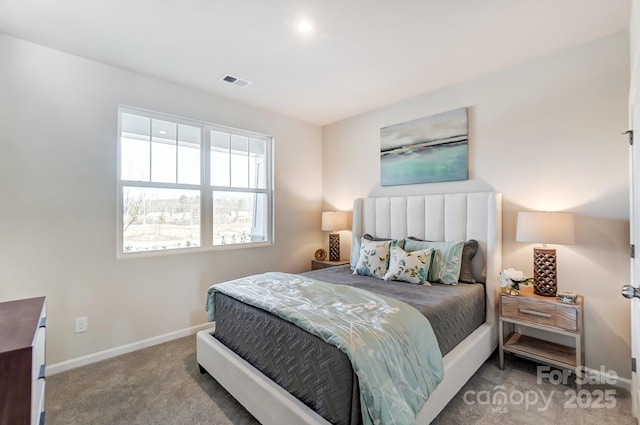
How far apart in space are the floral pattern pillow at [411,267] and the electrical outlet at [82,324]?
267 cm

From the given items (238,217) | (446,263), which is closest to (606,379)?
(446,263)

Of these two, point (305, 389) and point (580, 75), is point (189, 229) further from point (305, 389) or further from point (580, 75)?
point (580, 75)

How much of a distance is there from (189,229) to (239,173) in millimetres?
914

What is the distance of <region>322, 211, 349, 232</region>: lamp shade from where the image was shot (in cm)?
387

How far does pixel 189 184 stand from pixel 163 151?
419 millimetres

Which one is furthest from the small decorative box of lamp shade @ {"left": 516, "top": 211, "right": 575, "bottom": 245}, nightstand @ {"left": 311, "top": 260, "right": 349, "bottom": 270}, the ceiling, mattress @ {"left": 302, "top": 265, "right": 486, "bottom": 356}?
nightstand @ {"left": 311, "top": 260, "right": 349, "bottom": 270}

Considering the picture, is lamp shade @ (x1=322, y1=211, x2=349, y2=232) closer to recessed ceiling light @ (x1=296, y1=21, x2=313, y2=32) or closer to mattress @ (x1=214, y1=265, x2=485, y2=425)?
mattress @ (x1=214, y1=265, x2=485, y2=425)

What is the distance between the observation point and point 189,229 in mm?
3195

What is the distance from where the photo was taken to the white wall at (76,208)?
2229 mm

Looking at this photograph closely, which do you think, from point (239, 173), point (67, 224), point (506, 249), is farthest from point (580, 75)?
point (67, 224)

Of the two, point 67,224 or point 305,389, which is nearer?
point 305,389

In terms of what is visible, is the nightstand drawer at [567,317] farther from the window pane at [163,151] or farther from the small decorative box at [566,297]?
the window pane at [163,151]

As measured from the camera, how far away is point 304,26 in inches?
82.4

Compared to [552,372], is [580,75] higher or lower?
higher
